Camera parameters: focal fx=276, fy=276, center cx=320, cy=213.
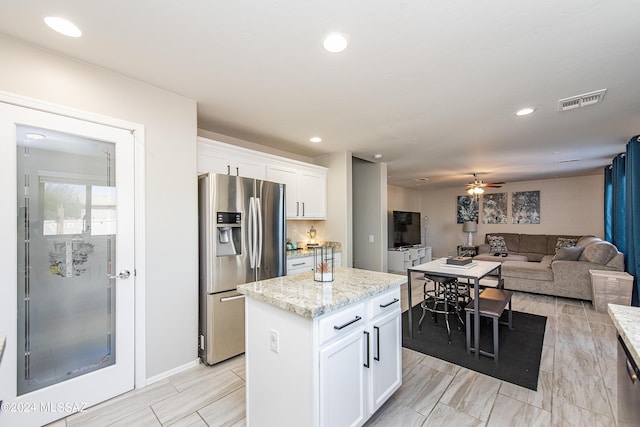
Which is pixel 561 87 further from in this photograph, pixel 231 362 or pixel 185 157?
pixel 231 362

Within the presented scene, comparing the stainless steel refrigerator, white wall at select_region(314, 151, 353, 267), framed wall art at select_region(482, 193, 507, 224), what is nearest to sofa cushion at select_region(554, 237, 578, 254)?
framed wall art at select_region(482, 193, 507, 224)

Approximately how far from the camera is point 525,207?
786cm

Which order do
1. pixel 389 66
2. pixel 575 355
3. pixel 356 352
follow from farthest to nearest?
pixel 575 355, pixel 389 66, pixel 356 352

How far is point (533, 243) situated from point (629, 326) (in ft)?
24.3

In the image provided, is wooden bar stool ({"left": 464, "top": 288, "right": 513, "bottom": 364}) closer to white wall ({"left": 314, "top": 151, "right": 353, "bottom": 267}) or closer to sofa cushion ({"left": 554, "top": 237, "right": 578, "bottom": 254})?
white wall ({"left": 314, "top": 151, "right": 353, "bottom": 267})

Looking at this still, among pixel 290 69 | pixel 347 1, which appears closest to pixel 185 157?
pixel 290 69

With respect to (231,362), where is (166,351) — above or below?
above

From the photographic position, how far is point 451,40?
1754 millimetres

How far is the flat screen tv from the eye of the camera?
788 cm

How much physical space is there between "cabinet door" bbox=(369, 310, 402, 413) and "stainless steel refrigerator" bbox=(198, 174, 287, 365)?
151 cm

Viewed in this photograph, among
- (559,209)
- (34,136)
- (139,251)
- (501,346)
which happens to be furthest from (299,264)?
(559,209)

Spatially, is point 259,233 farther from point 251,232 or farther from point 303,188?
point 303,188

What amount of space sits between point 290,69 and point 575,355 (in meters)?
3.81

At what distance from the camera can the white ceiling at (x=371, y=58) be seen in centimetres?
152
